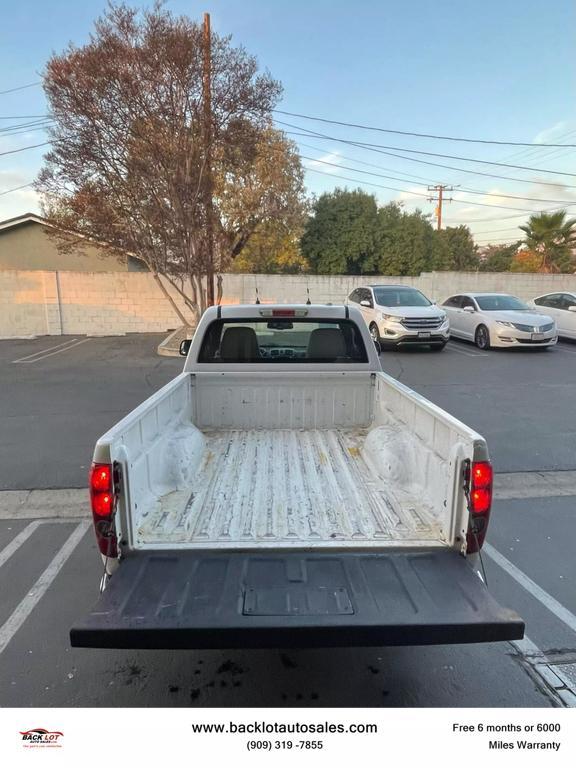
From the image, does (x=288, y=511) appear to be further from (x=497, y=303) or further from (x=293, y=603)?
(x=497, y=303)

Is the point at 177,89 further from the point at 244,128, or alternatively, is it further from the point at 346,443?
the point at 346,443

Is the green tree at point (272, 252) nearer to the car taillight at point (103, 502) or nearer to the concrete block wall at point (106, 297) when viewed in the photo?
the concrete block wall at point (106, 297)

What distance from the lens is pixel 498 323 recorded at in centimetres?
1302

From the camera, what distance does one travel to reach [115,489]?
7.04ft

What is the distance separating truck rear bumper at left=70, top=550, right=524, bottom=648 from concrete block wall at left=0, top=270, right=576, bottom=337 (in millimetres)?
16478

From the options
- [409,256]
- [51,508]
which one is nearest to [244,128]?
[51,508]

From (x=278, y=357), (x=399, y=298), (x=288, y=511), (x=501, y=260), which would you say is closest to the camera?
(x=288, y=511)

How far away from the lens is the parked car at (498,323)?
12766 millimetres

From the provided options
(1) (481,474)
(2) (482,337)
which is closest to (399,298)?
(2) (482,337)

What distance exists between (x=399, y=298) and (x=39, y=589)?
1245cm

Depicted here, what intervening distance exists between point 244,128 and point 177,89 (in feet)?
6.29

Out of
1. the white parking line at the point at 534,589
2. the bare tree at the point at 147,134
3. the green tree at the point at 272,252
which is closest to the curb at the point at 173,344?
the bare tree at the point at 147,134

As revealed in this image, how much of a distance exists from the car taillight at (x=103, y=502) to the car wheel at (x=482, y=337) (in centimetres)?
1300

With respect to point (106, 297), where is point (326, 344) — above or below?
below
